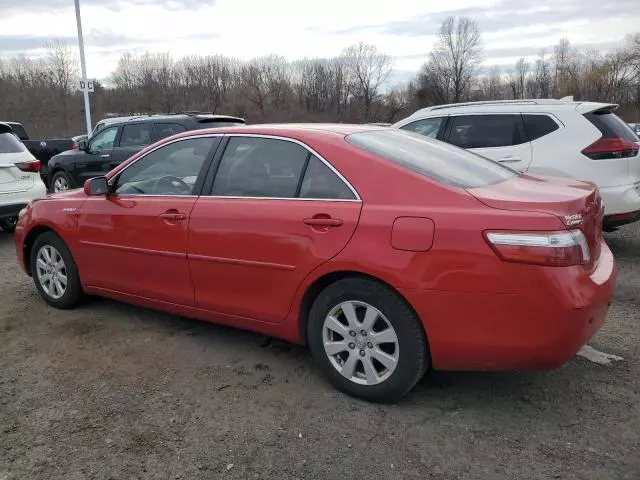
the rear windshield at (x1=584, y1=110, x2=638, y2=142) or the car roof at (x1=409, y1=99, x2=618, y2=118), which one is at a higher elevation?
the car roof at (x1=409, y1=99, x2=618, y2=118)

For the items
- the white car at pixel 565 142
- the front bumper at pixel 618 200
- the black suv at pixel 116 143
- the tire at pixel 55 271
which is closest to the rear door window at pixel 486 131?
the white car at pixel 565 142

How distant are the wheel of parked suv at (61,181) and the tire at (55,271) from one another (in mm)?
6837

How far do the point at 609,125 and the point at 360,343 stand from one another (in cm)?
455

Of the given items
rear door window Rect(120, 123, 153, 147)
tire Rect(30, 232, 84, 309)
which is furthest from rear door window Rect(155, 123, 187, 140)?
tire Rect(30, 232, 84, 309)

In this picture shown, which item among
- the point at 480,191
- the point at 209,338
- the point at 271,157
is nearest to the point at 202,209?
the point at 271,157

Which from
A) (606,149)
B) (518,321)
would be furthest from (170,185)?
(606,149)

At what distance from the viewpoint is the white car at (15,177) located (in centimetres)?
766

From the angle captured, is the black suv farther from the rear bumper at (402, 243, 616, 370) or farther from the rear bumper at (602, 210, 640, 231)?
the rear bumper at (402, 243, 616, 370)

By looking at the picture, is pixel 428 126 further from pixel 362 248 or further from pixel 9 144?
→ pixel 9 144

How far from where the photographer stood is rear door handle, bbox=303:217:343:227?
124 inches

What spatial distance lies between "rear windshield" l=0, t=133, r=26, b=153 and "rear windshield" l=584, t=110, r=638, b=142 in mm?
7465

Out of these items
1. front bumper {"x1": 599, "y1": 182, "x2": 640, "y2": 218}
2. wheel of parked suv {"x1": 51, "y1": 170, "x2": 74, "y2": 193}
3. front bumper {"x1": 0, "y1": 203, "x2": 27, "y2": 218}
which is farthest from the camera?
wheel of parked suv {"x1": 51, "y1": 170, "x2": 74, "y2": 193}

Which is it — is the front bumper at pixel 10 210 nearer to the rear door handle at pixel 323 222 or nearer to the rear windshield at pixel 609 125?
the rear door handle at pixel 323 222

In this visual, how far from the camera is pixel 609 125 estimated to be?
614 centimetres
